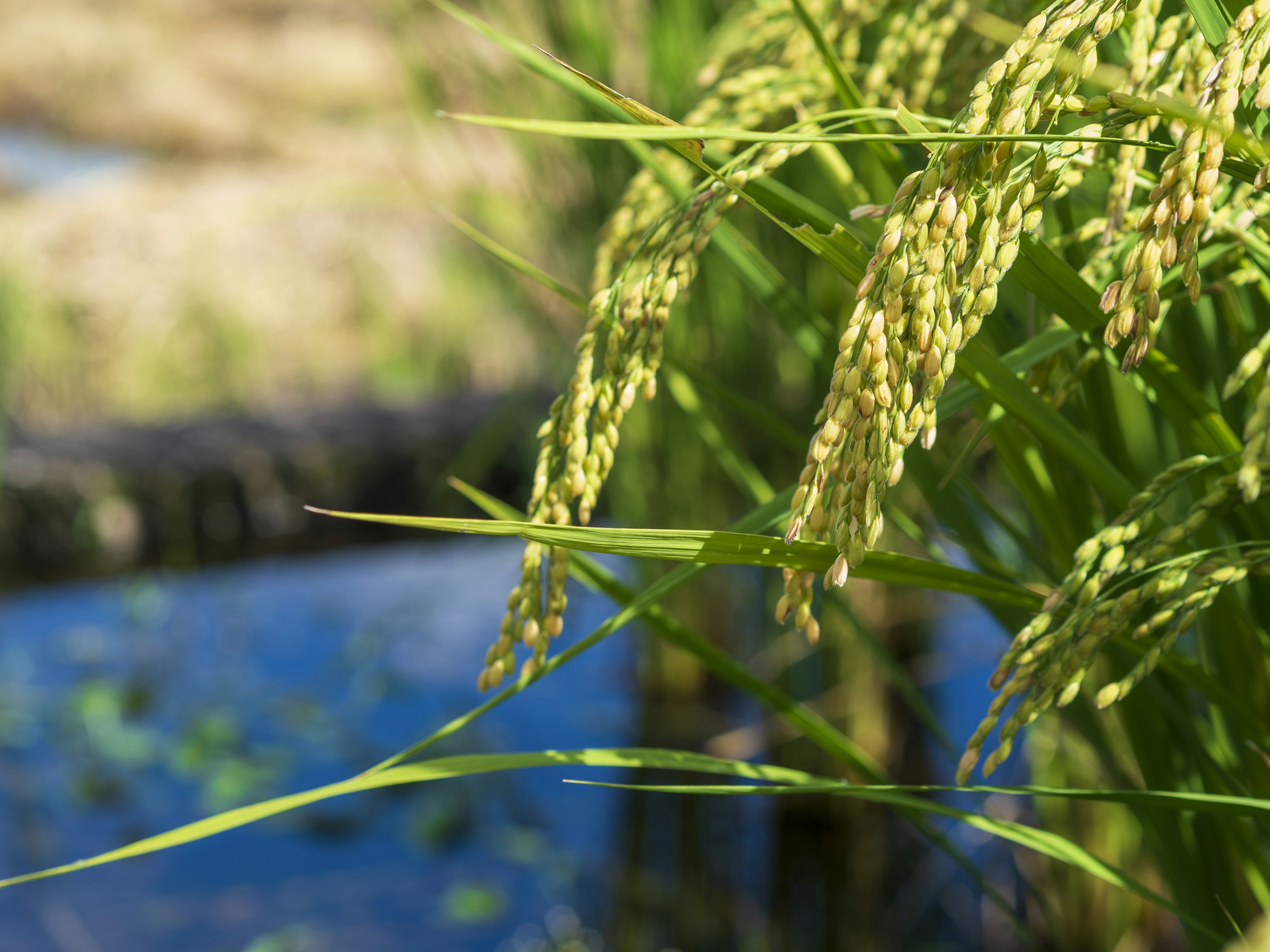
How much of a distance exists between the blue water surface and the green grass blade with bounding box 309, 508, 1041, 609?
1.08m

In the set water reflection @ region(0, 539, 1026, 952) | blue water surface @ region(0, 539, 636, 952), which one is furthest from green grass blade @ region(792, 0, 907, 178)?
blue water surface @ region(0, 539, 636, 952)

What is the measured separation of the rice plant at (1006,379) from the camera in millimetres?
277

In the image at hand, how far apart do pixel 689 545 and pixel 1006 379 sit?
0.16 metres

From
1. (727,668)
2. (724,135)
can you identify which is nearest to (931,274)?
(724,135)

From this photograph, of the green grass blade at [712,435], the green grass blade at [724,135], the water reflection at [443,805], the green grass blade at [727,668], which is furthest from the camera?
the water reflection at [443,805]

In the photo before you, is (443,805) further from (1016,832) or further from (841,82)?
(841,82)

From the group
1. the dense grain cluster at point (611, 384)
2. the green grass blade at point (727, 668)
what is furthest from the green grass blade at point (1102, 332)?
the green grass blade at point (727, 668)

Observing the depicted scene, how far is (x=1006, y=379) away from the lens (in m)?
0.38

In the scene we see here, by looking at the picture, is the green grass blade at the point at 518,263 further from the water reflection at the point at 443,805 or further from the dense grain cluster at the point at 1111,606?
the water reflection at the point at 443,805

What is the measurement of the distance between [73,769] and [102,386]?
4100 mm

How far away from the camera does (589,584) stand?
573 mm

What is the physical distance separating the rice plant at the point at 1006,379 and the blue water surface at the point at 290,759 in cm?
98

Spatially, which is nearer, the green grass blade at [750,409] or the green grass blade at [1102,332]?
the green grass blade at [1102,332]

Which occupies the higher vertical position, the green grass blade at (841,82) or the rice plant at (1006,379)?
the green grass blade at (841,82)
